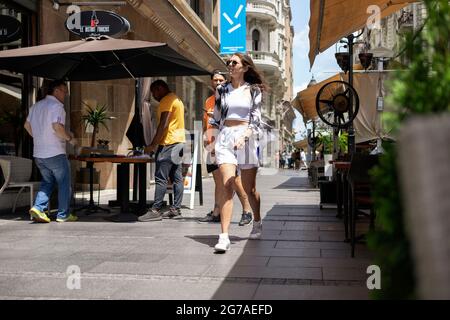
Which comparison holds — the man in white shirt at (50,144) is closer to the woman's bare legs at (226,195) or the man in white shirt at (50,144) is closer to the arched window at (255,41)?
the woman's bare legs at (226,195)

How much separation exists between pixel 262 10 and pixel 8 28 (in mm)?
42289

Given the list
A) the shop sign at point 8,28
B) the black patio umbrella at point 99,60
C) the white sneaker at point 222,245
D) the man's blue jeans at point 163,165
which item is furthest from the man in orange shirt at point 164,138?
the shop sign at point 8,28

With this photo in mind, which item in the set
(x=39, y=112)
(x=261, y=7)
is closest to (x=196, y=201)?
(x=39, y=112)

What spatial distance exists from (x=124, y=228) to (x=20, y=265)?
7.76ft

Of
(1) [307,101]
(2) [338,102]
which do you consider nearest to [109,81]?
(2) [338,102]

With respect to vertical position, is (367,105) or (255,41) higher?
(255,41)

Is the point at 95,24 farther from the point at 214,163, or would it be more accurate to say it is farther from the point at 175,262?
the point at 175,262

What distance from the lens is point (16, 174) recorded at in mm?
8305

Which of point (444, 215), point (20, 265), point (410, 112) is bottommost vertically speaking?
point (20, 265)

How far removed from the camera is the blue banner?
59.0 feet

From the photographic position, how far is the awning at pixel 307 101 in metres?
16.2

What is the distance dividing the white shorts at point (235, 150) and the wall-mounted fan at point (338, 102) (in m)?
4.60
